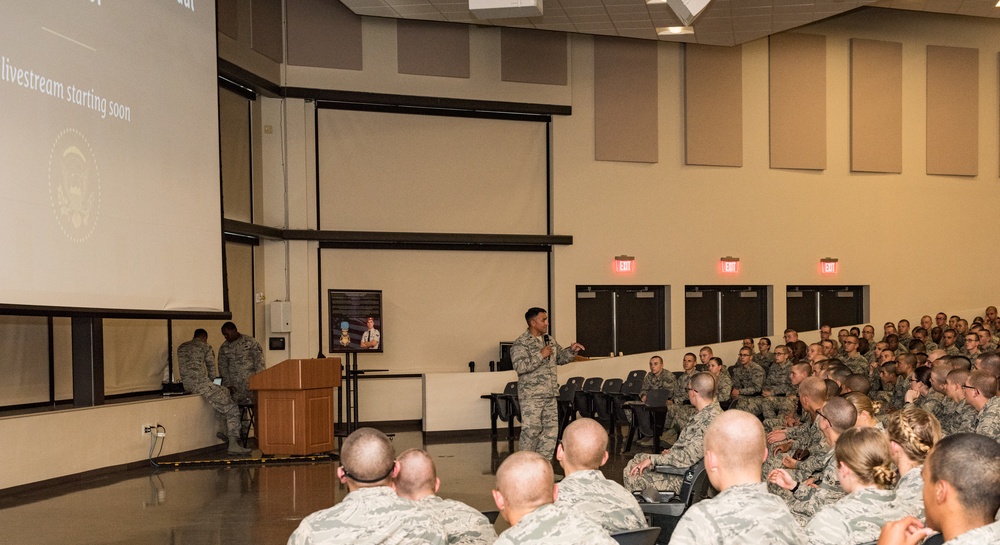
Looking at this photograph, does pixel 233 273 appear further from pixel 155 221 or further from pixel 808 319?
pixel 808 319

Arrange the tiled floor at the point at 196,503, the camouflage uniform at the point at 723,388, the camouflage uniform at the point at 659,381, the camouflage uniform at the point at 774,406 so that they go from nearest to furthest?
the tiled floor at the point at 196,503
the camouflage uniform at the point at 723,388
the camouflage uniform at the point at 774,406
the camouflage uniform at the point at 659,381

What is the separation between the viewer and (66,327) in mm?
10031

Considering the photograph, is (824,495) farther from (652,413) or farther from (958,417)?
(652,413)

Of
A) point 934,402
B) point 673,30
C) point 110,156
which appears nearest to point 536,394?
point 934,402

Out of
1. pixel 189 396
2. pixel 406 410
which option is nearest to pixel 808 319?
pixel 406 410

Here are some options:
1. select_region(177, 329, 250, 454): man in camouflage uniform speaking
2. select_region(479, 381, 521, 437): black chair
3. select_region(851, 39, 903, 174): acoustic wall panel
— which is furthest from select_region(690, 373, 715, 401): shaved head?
select_region(851, 39, 903, 174): acoustic wall panel

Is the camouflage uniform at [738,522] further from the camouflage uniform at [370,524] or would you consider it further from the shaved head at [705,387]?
the shaved head at [705,387]

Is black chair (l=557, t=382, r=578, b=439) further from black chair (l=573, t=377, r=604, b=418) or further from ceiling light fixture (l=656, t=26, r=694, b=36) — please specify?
ceiling light fixture (l=656, t=26, r=694, b=36)

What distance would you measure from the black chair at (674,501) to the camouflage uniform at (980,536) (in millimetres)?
2153

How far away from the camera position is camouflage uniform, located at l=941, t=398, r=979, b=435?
6445 millimetres

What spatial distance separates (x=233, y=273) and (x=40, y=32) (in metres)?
6.40

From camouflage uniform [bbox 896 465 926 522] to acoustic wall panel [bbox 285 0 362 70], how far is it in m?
11.3

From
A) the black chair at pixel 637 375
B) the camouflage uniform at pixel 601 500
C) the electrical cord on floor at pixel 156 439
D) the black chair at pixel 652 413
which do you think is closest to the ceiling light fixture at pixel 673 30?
the black chair at pixel 637 375

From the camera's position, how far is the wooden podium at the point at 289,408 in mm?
10195
